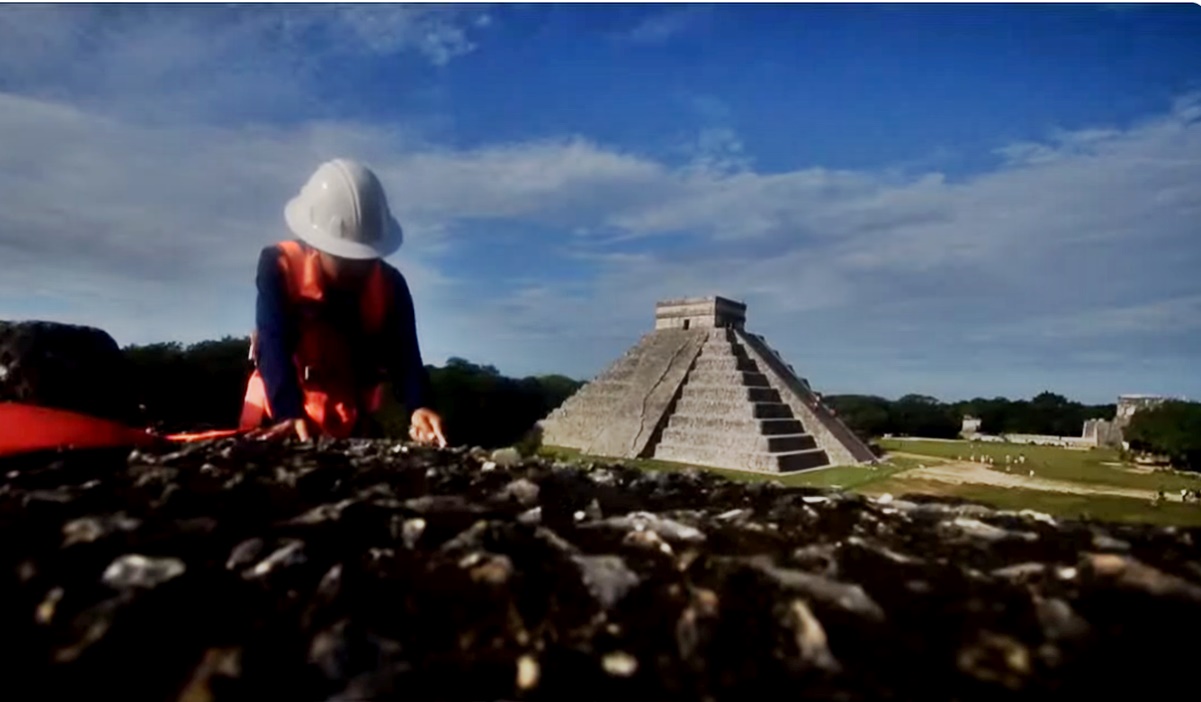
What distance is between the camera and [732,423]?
119 feet

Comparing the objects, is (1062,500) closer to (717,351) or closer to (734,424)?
(734,424)

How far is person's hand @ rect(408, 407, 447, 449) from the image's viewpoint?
4262 millimetres

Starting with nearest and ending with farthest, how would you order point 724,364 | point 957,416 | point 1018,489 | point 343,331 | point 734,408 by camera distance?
point 343,331, point 1018,489, point 734,408, point 724,364, point 957,416

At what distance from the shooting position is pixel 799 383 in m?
47.8

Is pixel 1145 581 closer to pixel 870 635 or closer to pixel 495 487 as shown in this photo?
pixel 870 635

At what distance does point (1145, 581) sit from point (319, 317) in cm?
391

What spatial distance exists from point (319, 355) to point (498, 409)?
34.0 metres

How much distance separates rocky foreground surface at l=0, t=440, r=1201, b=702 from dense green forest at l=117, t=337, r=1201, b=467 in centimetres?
346

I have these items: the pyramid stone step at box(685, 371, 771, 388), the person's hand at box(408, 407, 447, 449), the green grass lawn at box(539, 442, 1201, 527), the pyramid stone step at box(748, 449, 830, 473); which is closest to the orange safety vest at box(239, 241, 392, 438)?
the person's hand at box(408, 407, 447, 449)

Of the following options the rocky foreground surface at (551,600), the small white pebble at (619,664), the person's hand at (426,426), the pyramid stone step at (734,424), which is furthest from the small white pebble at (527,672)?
the pyramid stone step at (734,424)

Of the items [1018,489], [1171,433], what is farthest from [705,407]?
[1171,433]

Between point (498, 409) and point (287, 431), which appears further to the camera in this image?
point (498, 409)

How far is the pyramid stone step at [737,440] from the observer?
33.6 metres

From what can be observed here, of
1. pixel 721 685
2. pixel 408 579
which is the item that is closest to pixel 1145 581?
pixel 721 685
